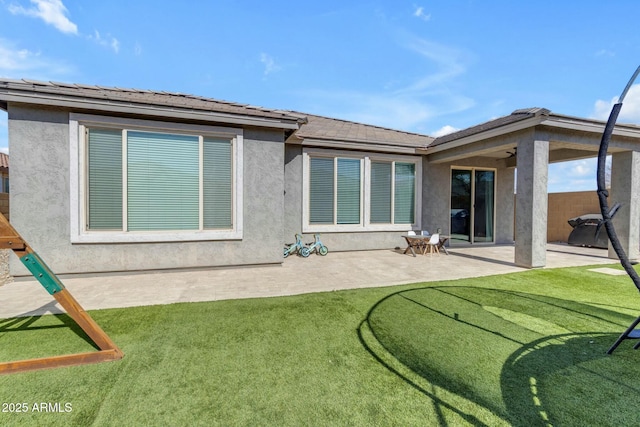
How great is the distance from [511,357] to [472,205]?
9.10m

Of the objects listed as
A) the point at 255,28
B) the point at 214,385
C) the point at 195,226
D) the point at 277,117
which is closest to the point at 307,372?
the point at 214,385

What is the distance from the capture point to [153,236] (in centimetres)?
608

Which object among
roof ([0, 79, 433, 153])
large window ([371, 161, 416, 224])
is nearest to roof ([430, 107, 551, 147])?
large window ([371, 161, 416, 224])

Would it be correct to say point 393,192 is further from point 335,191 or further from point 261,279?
point 261,279

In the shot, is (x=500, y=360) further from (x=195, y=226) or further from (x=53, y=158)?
(x=53, y=158)

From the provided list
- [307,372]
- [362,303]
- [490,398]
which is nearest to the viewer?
[490,398]

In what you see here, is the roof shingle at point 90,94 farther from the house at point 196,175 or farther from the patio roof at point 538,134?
the patio roof at point 538,134

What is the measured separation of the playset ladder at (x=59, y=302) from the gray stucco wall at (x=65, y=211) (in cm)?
366

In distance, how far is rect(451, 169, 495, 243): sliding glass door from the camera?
34.9 feet

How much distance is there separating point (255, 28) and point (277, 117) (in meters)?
4.66

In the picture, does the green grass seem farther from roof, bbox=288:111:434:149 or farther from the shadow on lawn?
roof, bbox=288:111:434:149

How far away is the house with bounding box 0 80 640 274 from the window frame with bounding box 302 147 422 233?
7cm

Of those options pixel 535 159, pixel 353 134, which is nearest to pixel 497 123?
pixel 535 159

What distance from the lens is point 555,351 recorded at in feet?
9.52
